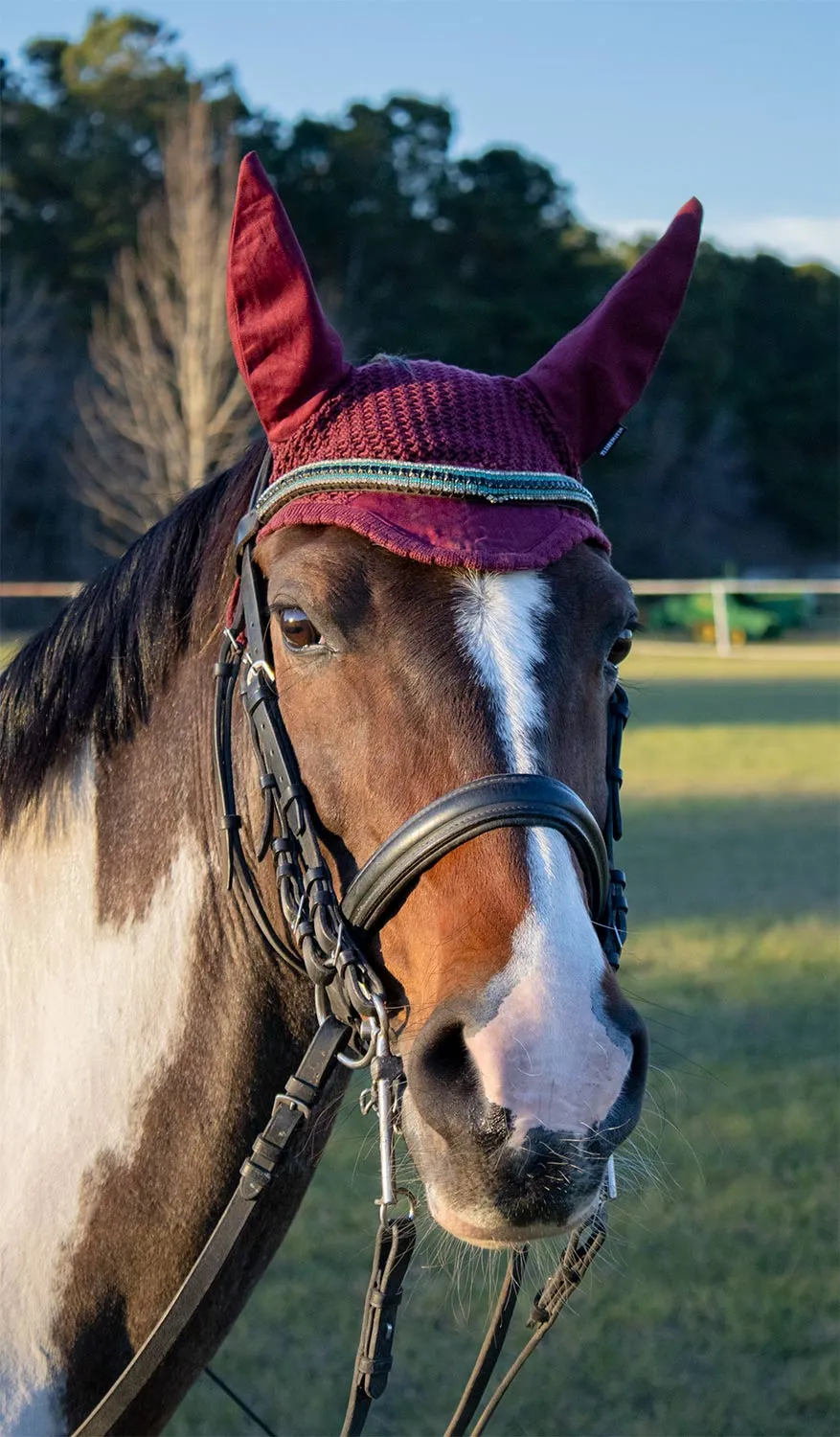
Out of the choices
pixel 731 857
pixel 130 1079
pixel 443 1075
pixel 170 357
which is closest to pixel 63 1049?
pixel 130 1079

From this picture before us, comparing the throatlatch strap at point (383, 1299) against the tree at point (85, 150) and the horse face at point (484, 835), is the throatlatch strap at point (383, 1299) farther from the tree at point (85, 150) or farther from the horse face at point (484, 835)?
the tree at point (85, 150)

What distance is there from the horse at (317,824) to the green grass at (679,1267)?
1.33 ft

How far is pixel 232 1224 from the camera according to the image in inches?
81.1

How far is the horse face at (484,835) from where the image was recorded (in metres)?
1.62

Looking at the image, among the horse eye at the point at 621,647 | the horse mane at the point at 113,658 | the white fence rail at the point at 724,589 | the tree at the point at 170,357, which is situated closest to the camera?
the horse eye at the point at 621,647

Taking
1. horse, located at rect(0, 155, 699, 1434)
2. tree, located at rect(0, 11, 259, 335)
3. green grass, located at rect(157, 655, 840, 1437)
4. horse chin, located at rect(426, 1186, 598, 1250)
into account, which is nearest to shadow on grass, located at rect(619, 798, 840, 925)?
green grass, located at rect(157, 655, 840, 1437)

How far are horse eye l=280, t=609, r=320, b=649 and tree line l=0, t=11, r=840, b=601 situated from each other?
2442 centimetres

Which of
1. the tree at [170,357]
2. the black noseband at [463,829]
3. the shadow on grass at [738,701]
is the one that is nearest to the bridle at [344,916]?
the black noseband at [463,829]

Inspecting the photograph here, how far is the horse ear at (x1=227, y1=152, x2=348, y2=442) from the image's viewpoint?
200 centimetres

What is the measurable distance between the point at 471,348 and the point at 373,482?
34.9 meters

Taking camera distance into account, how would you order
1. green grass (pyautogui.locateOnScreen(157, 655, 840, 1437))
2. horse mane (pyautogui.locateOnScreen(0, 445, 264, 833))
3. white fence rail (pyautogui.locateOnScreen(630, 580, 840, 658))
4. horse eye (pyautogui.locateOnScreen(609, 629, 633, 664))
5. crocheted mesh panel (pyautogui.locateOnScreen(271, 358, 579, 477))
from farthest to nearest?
1. white fence rail (pyautogui.locateOnScreen(630, 580, 840, 658))
2. green grass (pyautogui.locateOnScreen(157, 655, 840, 1437))
3. horse mane (pyautogui.locateOnScreen(0, 445, 264, 833))
4. horse eye (pyautogui.locateOnScreen(609, 629, 633, 664))
5. crocheted mesh panel (pyautogui.locateOnScreen(271, 358, 579, 477))

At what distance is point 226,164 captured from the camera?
2722 centimetres

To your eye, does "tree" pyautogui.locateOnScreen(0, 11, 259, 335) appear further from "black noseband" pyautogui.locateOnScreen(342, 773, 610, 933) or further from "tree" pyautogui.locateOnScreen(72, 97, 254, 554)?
"black noseband" pyautogui.locateOnScreen(342, 773, 610, 933)

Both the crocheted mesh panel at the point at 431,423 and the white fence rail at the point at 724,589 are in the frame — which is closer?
the crocheted mesh panel at the point at 431,423
